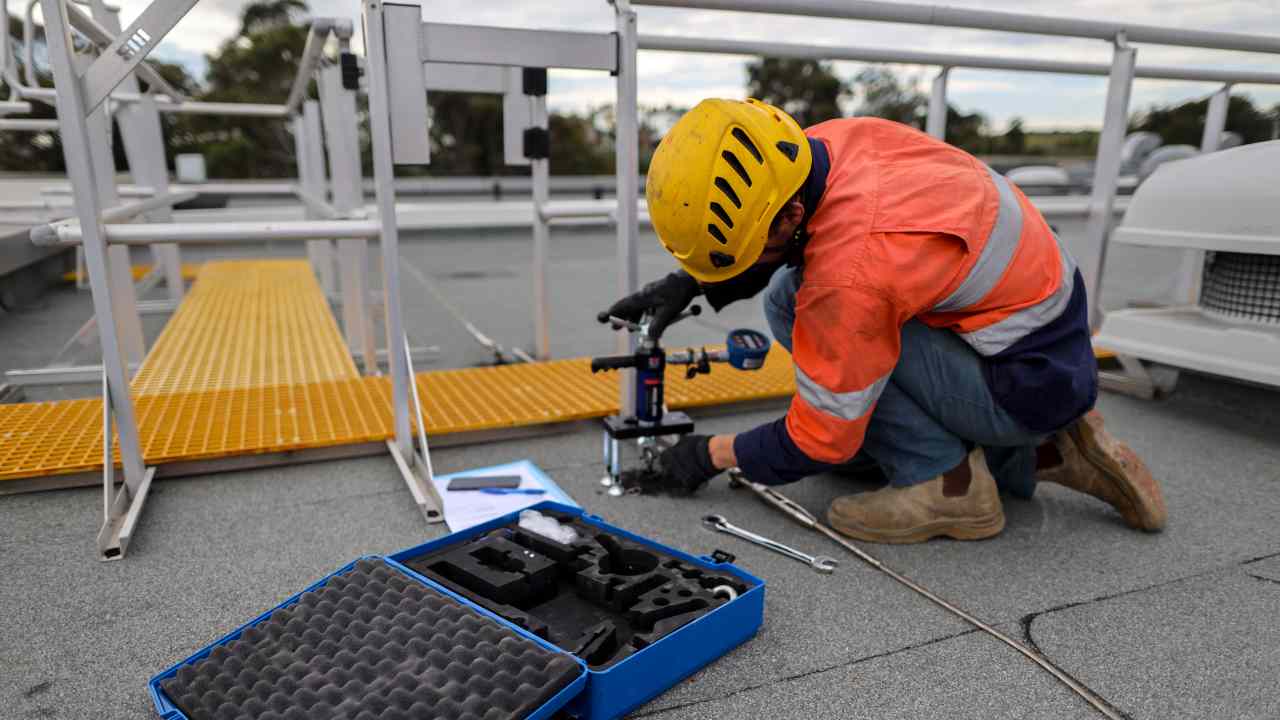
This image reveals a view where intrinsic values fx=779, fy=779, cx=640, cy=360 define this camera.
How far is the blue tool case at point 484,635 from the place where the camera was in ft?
3.79

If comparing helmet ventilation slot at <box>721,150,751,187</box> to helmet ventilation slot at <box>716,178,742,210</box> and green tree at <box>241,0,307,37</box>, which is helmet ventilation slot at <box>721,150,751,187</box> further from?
green tree at <box>241,0,307,37</box>

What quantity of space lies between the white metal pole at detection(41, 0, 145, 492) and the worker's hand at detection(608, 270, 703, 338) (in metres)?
1.22

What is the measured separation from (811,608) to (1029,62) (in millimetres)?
2786

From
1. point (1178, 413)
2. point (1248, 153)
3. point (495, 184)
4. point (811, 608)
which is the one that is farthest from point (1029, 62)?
point (495, 184)

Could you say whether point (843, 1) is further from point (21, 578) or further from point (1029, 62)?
point (21, 578)

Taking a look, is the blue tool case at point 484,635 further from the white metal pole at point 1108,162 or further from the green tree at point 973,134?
the green tree at point 973,134

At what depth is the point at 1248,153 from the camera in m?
2.46

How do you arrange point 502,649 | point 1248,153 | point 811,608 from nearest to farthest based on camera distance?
point 502,649, point 811,608, point 1248,153

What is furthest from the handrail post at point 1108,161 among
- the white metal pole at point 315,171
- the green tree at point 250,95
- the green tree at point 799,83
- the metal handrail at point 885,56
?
the green tree at point 799,83

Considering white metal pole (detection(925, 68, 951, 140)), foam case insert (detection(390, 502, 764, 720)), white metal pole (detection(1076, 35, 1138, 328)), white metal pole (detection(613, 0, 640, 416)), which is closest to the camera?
foam case insert (detection(390, 502, 764, 720))

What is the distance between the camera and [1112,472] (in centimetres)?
193

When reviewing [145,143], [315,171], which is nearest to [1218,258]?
[315,171]

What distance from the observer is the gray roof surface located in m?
1.34

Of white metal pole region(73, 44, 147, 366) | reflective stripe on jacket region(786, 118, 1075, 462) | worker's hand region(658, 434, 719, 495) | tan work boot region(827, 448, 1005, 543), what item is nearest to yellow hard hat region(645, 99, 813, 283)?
reflective stripe on jacket region(786, 118, 1075, 462)
